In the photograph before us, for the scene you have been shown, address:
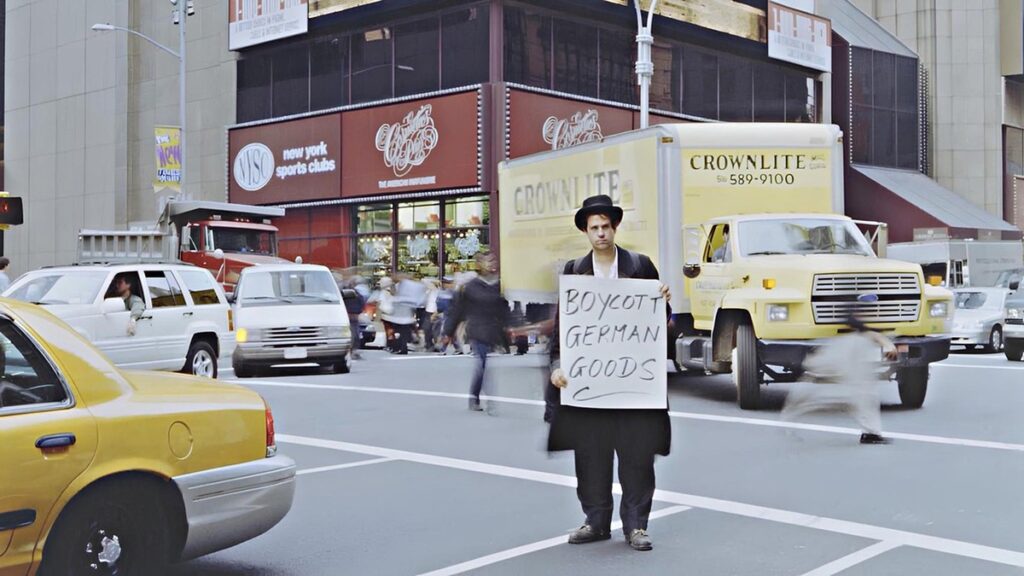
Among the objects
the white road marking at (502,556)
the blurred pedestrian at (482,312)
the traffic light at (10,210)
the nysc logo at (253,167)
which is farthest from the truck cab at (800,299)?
the nysc logo at (253,167)

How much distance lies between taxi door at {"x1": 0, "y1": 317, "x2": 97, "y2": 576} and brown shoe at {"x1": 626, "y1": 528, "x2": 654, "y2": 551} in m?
2.94

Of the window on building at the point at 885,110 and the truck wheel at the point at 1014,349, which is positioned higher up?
the window on building at the point at 885,110

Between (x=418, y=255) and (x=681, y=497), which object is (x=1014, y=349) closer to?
(x=681, y=497)

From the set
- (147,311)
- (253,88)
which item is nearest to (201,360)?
(147,311)

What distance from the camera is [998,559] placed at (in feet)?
20.2

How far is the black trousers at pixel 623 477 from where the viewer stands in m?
6.30

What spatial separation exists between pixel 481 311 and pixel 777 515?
22.2 feet

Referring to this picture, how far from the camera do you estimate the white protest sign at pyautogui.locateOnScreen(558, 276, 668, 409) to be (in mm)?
6332

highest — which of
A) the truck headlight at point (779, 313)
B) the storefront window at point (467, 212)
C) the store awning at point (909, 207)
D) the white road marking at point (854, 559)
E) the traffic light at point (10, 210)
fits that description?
the store awning at point (909, 207)

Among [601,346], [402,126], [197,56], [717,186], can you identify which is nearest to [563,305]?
[601,346]

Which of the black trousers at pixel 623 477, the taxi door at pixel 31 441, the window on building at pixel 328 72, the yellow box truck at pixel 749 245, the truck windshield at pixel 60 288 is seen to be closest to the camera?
the taxi door at pixel 31 441

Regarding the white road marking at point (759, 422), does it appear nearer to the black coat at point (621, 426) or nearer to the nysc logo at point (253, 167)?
the black coat at point (621, 426)

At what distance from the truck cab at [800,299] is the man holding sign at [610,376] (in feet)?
20.6

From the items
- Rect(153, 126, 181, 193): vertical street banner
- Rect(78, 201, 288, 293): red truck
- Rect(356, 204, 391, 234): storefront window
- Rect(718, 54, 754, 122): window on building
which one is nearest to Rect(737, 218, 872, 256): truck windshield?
Rect(78, 201, 288, 293): red truck
